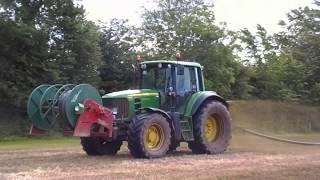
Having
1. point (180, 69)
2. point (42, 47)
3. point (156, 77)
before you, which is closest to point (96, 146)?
point (156, 77)

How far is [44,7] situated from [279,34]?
31253 millimetres

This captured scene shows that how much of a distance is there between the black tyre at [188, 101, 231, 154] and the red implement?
275 cm

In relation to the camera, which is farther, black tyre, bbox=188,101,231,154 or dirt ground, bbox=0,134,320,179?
black tyre, bbox=188,101,231,154

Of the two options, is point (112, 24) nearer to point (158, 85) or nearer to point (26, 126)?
point (26, 126)

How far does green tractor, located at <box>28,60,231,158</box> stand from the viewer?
14945 mm

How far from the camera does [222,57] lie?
41.2 m

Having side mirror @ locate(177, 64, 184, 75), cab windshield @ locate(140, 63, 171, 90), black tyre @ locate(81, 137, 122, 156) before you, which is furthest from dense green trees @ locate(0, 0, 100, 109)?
side mirror @ locate(177, 64, 184, 75)

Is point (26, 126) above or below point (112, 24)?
below

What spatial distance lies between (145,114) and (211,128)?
3.25m

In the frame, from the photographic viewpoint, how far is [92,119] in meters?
15.0

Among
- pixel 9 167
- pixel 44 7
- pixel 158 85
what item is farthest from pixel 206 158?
pixel 44 7

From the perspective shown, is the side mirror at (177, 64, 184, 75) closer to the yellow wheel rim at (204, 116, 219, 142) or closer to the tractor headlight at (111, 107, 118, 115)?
the yellow wheel rim at (204, 116, 219, 142)

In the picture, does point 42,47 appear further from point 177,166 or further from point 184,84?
point 177,166

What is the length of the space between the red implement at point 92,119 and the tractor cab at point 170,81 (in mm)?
1940
